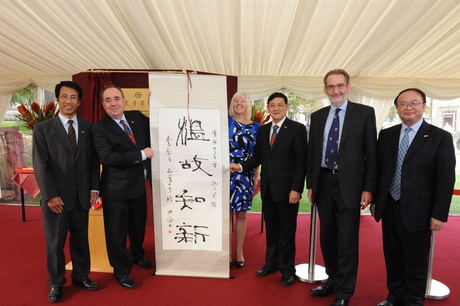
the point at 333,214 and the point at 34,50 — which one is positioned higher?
the point at 34,50

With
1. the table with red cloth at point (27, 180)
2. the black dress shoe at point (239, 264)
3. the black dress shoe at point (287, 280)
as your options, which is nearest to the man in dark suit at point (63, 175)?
the black dress shoe at point (239, 264)

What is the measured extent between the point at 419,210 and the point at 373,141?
503 mm

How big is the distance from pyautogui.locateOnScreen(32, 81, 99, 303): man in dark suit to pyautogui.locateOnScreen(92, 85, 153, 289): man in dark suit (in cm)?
11

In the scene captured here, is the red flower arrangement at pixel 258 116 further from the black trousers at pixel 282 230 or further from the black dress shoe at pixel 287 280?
the black dress shoe at pixel 287 280

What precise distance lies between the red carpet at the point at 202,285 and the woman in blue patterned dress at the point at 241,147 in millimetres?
554

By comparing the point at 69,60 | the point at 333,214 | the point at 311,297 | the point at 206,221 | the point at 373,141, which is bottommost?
the point at 311,297

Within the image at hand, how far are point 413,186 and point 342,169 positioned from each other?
0.43 m

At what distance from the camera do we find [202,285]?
252 centimetres

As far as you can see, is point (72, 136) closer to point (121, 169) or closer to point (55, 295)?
point (121, 169)

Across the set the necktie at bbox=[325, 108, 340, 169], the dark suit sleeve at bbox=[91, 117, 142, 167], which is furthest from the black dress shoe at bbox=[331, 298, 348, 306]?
the dark suit sleeve at bbox=[91, 117, 142, 167]

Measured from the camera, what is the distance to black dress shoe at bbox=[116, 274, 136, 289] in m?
2.49

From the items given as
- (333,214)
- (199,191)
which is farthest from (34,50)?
(333,214)

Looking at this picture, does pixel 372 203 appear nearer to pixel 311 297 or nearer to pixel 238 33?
pixel 311 297

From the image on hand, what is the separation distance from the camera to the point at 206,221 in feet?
8.39
